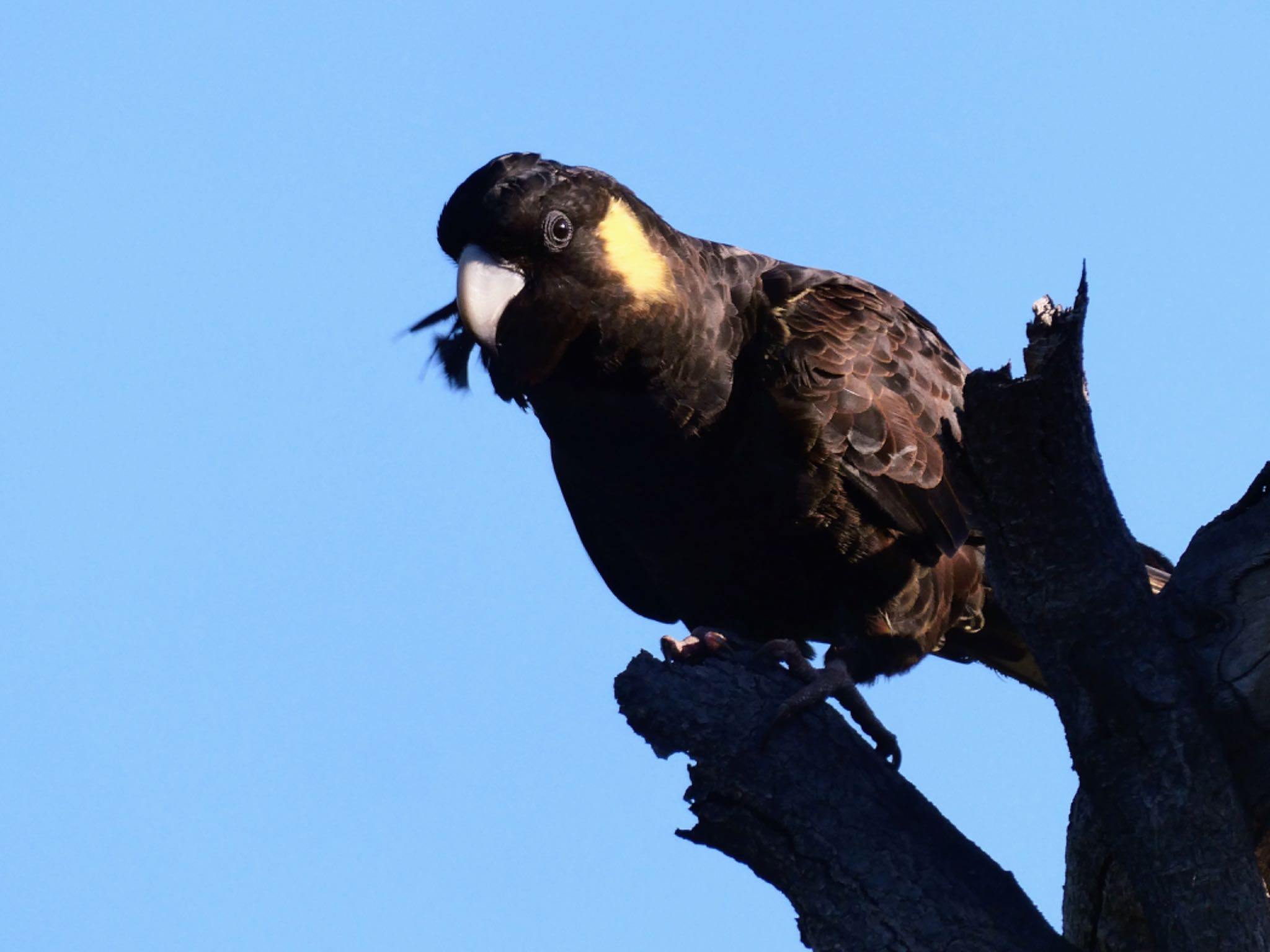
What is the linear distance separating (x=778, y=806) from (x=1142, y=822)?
951 mm

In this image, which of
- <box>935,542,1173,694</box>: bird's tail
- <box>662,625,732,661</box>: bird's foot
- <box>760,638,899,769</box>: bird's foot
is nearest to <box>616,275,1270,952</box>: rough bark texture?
<box>760,638,899,769</box>: bird's foot

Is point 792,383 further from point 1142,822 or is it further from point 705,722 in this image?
point 1142,822

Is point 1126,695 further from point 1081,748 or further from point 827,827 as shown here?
point 827,827

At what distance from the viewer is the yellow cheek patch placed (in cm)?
478

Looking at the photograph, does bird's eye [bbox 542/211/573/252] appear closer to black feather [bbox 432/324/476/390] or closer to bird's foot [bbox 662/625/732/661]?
black feather [bbox 432/324/476/390]

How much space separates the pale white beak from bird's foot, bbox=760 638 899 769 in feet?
4.66

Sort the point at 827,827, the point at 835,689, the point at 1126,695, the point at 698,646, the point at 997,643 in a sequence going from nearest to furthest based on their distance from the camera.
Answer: the point at 1126,695 < the point at 827,827 < the point at 835,689 < the point at 698,646 < the point at 997,643

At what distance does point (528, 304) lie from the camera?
469 cm

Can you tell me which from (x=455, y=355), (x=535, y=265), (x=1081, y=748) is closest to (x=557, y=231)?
(x=535, y=265)

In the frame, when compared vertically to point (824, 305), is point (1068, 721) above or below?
Result: below

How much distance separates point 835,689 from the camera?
4309 millimetres

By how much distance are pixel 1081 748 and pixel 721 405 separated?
1.79m

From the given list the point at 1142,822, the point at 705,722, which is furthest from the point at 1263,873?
the point at 705,722

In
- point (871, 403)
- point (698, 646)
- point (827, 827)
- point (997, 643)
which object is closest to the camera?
point (827, 827)
